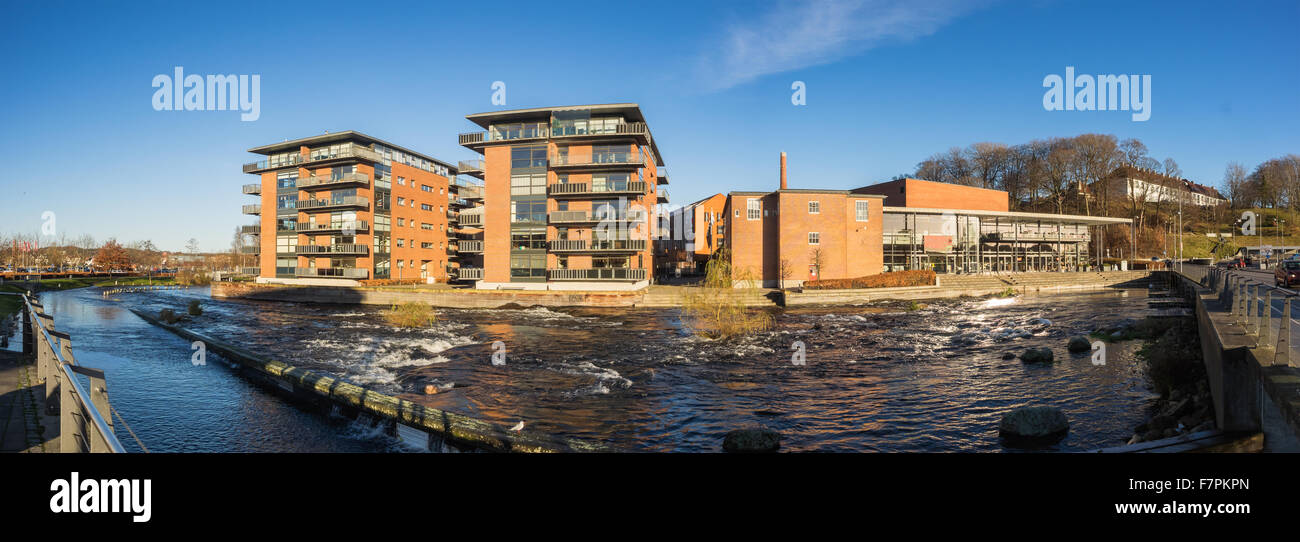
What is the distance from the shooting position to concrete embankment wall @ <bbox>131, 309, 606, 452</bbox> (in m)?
8.99

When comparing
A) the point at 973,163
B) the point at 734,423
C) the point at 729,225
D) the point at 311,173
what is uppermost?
the point at 973,163

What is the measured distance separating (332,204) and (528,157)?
25.4m

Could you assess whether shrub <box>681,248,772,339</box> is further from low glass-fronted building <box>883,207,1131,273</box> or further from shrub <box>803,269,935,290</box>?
low glass-fronted building <box>883,207,1131,273</box>

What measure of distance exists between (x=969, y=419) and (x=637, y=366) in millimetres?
10085

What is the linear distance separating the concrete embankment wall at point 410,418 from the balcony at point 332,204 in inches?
1828

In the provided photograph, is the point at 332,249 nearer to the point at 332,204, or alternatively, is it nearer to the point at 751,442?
the point at 332,204

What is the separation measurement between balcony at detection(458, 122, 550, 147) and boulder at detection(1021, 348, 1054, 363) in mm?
39731

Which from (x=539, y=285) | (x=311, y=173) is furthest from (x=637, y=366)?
(x=311, y=173)

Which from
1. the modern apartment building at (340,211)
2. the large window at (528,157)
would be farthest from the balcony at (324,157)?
the large window at (528,157)

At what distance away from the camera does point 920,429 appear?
11.0m

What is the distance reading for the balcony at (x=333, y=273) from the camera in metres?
57.2

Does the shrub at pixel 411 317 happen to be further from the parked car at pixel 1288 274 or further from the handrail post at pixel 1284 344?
the parked car at pixel 1288 274
